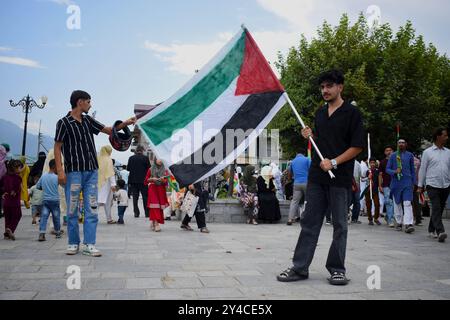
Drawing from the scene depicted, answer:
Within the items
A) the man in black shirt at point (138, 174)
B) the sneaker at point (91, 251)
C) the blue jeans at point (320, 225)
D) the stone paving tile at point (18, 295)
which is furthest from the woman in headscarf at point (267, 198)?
the stone paving tile at point (18, 295)

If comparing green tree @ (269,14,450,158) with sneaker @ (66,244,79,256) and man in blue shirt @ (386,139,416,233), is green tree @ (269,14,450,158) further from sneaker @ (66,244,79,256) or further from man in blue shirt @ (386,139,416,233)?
sneaker @ (66,244,79,256)

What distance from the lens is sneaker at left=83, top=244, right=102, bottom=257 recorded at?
253 inches

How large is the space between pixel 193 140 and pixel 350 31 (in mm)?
27658

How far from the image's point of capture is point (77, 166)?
6344 millimetres

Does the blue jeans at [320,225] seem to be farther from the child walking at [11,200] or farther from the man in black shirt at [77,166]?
the child walking at [11,200]

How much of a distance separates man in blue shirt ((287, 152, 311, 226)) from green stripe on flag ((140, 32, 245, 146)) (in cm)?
765

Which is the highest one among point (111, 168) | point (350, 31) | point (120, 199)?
point (350, 31)

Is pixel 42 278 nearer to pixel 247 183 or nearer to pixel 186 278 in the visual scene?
pixel 186 278

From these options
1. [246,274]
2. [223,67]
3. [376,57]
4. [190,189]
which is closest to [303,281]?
[246,274]

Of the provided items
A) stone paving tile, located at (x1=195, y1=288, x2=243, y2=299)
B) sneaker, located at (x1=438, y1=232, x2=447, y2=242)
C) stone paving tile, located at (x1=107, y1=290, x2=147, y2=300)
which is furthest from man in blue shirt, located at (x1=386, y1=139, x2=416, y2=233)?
stone paving tile, located at (x1=107, y1=290, x2=147, y2=300)

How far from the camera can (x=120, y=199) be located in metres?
12.3

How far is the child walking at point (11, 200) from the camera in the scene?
830 centimetres

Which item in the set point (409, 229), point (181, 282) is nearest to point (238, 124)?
point (181, 282)

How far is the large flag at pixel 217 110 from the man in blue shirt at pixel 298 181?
7453mm
